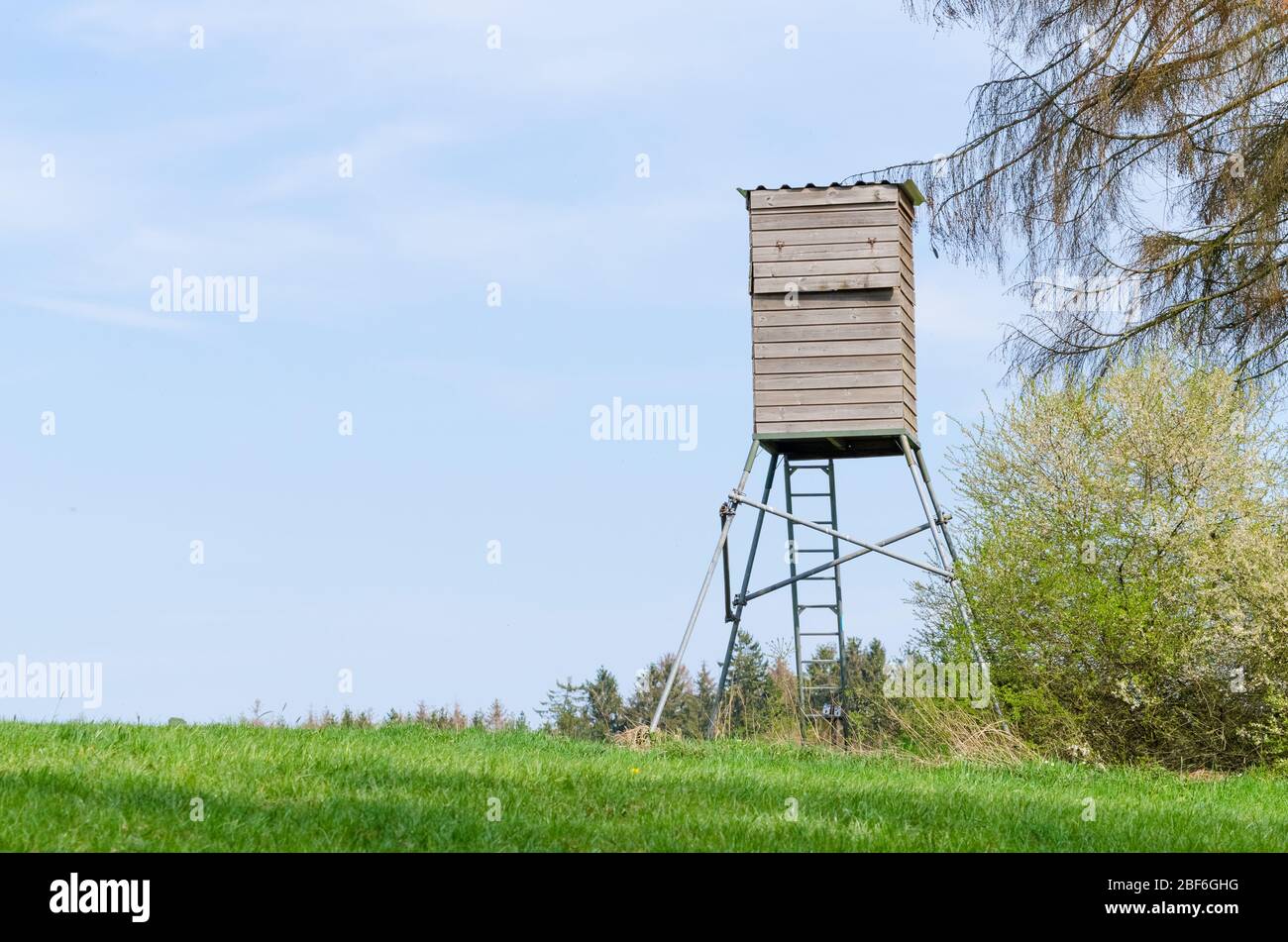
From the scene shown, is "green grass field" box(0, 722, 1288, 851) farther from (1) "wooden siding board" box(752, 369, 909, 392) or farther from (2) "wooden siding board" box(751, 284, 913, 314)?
(2) "wooden siding board" box(751, 284, 913, 314)

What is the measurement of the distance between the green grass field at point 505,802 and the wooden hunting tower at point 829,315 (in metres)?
4.09

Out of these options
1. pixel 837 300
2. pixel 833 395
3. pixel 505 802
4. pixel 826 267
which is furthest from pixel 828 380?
pixel 505 802

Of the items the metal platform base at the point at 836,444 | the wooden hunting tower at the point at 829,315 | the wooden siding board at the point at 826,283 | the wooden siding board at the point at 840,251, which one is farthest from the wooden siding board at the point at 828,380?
the wooden siding board at the point at 840,251

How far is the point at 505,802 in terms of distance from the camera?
6.80m

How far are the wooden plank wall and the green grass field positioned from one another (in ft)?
13.6

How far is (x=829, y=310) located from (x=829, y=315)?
0.05 meters

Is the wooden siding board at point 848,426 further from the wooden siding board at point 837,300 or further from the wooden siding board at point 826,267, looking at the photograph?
the wooden siding board at point 826,267

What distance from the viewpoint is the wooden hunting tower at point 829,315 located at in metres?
13.0

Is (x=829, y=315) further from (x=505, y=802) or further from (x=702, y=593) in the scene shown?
(x=505, y=802)

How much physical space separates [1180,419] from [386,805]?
9853 millimetres

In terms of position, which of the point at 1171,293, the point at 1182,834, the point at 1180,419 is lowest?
the point at 1182,834
